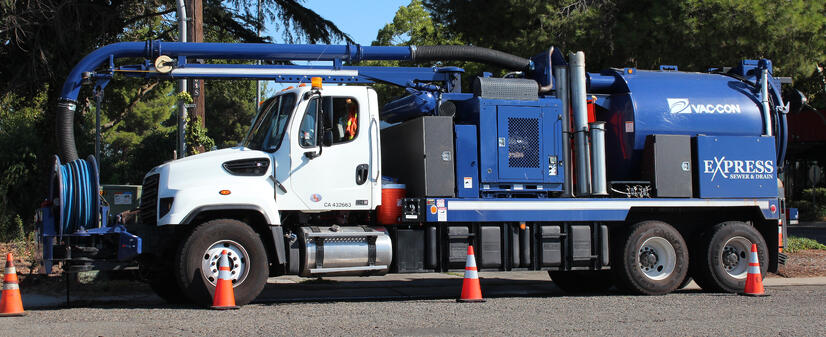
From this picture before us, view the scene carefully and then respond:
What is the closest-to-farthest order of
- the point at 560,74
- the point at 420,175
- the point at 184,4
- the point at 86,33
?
the point at 420,175
the point at 560,74
the point at 184,4
the point at 86,33

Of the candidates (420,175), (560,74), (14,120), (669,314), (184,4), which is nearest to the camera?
(669,314)

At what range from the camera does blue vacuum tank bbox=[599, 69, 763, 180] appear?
1191 centimetres

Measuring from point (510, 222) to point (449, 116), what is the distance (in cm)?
167

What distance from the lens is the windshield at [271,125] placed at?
414 inches

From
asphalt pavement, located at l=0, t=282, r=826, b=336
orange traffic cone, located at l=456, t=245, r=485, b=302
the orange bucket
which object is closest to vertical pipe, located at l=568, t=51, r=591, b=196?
asphalt pavement, located at l=0, t=282, r=826, b=336

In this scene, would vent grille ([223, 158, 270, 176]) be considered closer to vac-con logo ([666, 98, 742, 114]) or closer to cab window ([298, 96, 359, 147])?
cab window ([298, 96, 359, 147])

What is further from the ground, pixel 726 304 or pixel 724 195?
pixel 724 195

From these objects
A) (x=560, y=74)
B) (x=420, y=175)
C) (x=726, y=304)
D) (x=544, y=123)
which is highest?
(x=560, y=74)

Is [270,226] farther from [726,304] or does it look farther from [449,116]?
[726,304]

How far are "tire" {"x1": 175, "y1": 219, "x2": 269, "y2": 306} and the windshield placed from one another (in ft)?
3.91

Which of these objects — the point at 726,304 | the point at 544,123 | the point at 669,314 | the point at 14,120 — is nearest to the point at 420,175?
the point at 544,123

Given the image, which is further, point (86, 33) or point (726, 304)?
point (86, 33)

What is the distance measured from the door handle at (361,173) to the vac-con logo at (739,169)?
4.97m

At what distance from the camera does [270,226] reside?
33.3ft
